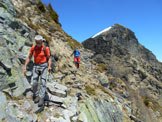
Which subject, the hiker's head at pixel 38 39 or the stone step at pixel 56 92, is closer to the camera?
the hiker's head at pixel 38 39

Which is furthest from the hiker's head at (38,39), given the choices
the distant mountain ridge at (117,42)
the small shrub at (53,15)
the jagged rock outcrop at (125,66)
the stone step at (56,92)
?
the distant mountain ridge at (117,42)

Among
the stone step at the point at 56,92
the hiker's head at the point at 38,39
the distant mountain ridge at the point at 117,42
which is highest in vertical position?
the distant mountain ridge at the point at 117,42

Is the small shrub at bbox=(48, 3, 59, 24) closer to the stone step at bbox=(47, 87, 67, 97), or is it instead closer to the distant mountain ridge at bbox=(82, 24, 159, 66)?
the distant mountain ridge at bbox=(82, 24, 159, 66)

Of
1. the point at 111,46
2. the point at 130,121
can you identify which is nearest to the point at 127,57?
the point at 111,46

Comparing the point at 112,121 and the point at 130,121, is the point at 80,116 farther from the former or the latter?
the point at 130,121

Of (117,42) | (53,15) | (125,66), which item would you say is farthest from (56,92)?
(117,42)

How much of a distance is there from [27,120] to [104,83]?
12539 mm

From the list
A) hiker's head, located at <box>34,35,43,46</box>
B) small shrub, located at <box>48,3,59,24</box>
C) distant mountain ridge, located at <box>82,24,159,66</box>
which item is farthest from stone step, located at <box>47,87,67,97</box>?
distant mountain ridge, located at <box>82,24,159,66</box>

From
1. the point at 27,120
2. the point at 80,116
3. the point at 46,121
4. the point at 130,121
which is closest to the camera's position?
the point at 27,120

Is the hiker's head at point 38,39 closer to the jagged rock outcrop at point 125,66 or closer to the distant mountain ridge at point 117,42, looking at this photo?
the jagged rock outcrop at point 125,66

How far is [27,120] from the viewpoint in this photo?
4.17 m

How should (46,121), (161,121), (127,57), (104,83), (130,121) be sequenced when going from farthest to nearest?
(127,57) < (161,121) < (104,83) < (130,121) < (46,121)

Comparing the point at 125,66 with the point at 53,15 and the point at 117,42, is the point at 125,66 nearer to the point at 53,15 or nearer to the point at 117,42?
the point at 117,42

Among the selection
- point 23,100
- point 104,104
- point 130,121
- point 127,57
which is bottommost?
point 130,121
